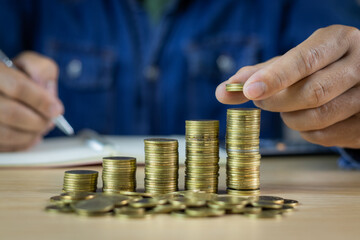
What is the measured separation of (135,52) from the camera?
2.96 meters

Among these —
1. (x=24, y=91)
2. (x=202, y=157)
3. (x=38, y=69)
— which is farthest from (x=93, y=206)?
(x=38, y=69)

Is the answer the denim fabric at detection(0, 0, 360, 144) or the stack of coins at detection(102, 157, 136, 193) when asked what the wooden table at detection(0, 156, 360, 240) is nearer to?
the stack of coins at detection(102, 157, 136, 193)

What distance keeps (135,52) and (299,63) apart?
1.85 m

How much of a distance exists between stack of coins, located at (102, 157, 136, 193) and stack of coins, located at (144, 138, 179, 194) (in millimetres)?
47

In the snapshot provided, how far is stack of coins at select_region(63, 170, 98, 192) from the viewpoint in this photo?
Result: 1187 mm

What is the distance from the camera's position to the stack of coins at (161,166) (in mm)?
1188

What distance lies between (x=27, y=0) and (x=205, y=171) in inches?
87.3

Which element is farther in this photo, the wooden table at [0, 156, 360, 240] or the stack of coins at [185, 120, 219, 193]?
the stack of coins at [185, 120, 219, 193]

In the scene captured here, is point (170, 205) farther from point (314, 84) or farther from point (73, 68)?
point (73, 68)

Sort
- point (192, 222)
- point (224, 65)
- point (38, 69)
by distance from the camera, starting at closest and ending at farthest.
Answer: point (192, 222)
point (38, 69)
point (224, 65)

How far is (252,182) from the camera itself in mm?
1206

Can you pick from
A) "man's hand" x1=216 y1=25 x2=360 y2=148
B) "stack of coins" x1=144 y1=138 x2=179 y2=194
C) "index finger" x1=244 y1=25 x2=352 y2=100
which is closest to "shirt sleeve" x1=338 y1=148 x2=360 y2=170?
"man's hand" x1=216 y1=25 x2=360 y2=148

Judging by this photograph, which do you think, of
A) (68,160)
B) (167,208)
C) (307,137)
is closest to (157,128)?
(68,160)

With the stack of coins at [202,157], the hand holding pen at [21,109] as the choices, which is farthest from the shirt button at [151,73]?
the stack of coins at [202,157]
